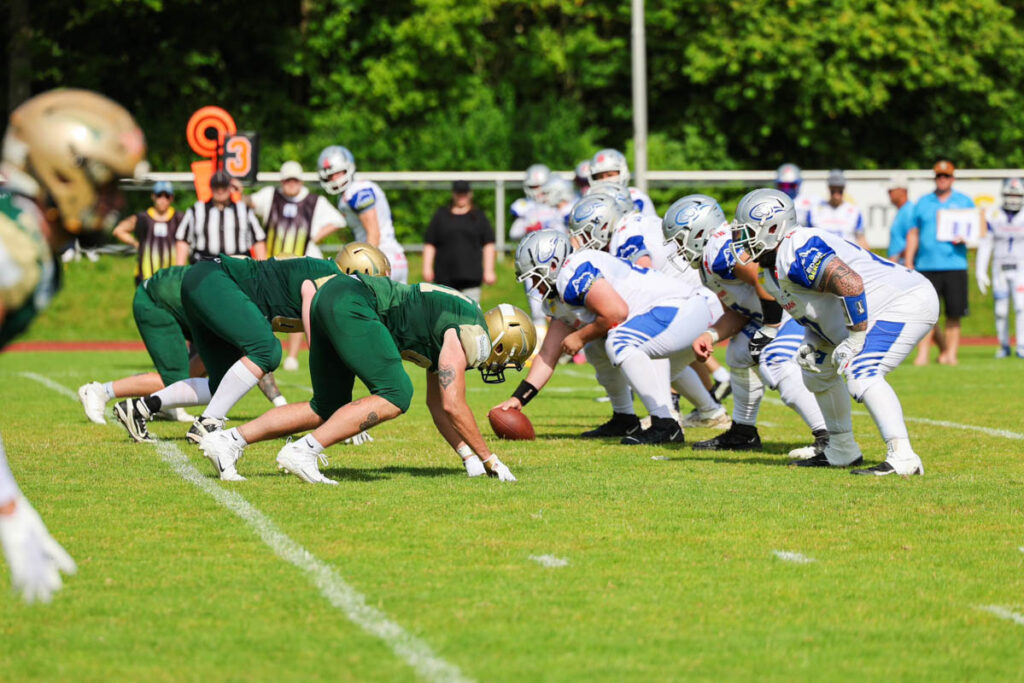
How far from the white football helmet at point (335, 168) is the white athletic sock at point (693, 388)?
10.9 feet

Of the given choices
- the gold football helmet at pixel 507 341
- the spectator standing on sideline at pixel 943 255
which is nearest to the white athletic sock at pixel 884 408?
the gold football helmet at pixel 507 341

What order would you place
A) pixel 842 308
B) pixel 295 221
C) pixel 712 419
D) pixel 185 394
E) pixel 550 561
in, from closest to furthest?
pixel 550 561
pixel 842 308
pixel 185 394
pixel 712 419
pixel 295 221

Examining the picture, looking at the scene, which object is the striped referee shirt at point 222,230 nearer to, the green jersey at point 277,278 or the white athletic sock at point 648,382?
the green jersey at point 277,278

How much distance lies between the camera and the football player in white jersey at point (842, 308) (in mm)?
7762

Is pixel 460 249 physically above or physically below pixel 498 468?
above

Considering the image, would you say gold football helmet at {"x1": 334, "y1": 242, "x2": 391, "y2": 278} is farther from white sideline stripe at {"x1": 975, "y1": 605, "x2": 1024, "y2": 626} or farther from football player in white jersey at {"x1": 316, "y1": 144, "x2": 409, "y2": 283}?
white sideline stripe at {"x1": 975, "y1": 605, "x2": 1024, "y2": 626}

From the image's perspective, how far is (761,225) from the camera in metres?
8.11

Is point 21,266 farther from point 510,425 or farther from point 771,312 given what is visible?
point 771,312

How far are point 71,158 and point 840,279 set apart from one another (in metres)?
4.57

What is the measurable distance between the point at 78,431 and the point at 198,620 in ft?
18.1

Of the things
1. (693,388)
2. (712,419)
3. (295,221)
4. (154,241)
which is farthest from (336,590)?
(154,241)

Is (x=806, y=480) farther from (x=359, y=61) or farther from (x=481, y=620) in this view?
(x=359, y=61)

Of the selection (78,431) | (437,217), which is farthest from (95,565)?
(437,217)

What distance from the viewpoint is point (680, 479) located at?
25.9ft
